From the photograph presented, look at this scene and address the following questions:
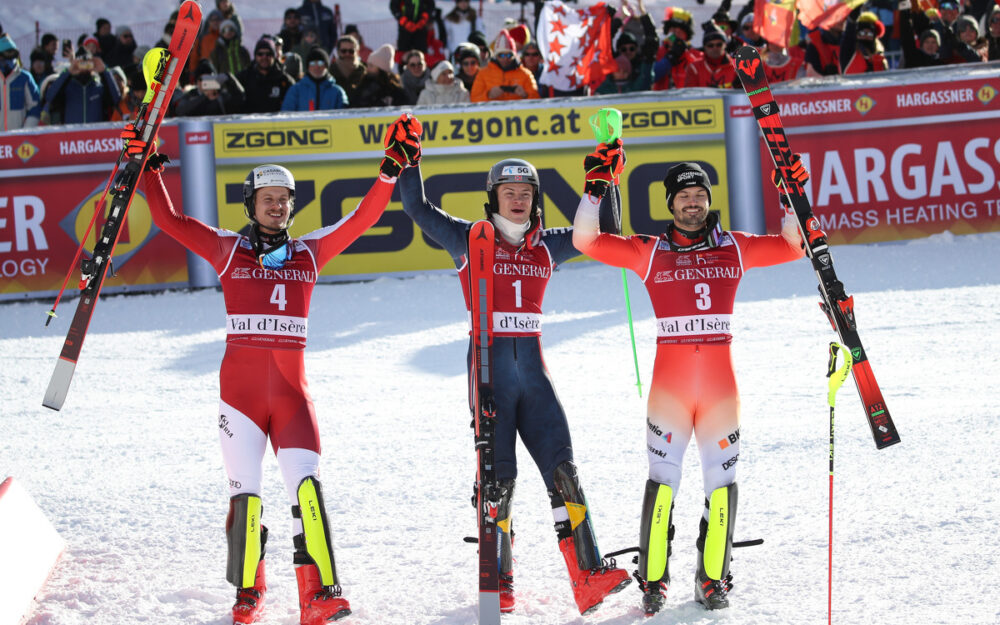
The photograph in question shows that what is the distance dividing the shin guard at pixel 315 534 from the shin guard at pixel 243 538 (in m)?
0.21

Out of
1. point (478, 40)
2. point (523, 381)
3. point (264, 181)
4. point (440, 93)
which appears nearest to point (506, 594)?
point (523, 381)

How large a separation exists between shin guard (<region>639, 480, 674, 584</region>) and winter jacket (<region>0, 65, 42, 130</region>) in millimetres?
10488

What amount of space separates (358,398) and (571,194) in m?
4.24

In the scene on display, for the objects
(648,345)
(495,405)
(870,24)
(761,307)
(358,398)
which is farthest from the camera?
(870,24)

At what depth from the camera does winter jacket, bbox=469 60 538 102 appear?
12922 millimetres

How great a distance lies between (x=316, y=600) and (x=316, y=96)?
8586 millimetres

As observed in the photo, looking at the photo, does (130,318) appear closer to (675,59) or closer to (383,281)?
(383,281)

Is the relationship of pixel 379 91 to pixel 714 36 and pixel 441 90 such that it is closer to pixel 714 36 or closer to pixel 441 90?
pixel 441 90

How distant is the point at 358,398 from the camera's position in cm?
898

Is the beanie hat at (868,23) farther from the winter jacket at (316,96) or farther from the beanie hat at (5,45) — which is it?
the beanie hat at (5,45)

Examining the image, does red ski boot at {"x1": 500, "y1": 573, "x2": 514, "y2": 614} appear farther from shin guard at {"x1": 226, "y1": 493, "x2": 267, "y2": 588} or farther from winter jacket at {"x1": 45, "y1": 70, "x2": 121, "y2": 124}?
winter jacket at {"x1": 45, "y1": 70, "x2": 121, "y2": 124}

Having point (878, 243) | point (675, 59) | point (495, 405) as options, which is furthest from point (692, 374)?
point (675, 59)

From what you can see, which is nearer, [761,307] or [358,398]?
[358,398]

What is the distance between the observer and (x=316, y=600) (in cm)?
514
